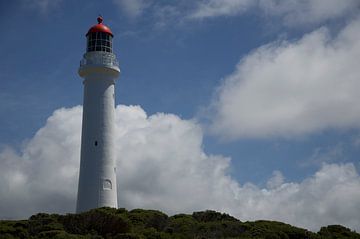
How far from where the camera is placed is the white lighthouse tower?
3072 cm

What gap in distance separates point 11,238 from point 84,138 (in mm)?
11124

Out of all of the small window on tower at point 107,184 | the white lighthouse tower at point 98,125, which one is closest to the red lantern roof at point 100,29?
the white lighthouse tower at point 98,125

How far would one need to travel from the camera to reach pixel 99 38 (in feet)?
111

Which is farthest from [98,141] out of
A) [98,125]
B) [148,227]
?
[148,227]

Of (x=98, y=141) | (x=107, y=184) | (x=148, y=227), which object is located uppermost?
(x=98, y=141)

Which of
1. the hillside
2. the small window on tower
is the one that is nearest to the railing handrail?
the small window on tower

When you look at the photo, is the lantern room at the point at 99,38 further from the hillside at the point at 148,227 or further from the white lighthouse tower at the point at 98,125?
the hillside at the point at 148,227

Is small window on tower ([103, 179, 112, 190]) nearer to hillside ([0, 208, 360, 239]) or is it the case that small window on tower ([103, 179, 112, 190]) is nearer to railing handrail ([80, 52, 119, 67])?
hillside ([0, 208, 360, 239])

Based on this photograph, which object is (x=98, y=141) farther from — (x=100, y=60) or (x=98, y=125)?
(x=100, y=60)

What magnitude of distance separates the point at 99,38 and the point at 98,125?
559cm

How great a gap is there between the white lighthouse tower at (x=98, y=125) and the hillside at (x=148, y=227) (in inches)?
124

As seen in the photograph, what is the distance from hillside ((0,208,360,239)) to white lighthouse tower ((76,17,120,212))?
124 inches

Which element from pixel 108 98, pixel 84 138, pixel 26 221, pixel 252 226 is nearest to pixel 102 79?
pixel 108 98

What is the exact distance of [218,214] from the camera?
29.1 m
